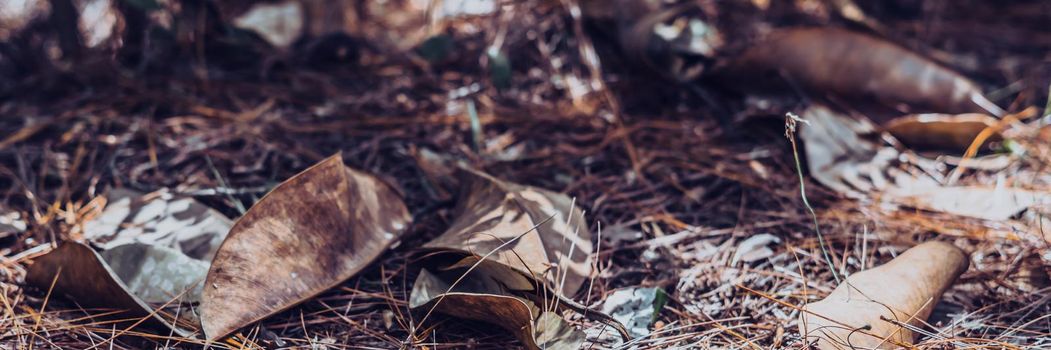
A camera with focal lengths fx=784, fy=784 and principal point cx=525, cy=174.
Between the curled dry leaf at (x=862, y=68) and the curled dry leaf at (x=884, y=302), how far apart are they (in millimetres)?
661

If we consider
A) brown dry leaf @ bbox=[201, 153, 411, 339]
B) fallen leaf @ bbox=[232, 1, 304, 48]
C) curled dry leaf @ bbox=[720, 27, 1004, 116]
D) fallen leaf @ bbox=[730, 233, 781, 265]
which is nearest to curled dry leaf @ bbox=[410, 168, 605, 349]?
brown dry leaf @ bbox=[201, 153, 411, 339]

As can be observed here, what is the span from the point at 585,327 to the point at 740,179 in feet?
1.89

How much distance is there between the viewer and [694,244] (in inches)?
52.3

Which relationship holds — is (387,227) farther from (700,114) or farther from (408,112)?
(700,114)

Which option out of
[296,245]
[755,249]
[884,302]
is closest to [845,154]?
[755,249]

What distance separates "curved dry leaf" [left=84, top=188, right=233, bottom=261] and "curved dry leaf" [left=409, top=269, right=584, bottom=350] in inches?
14.4

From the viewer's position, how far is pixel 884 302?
1054 mm

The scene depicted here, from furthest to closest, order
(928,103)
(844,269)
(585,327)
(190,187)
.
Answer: (928,103) → (190,187) → (844,269) → (585,327)

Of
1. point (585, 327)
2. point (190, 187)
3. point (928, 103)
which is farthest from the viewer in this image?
point (928, 103)

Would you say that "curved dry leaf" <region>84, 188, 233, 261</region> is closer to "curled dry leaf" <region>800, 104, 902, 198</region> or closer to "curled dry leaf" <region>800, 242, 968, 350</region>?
"curled dry leaf" <region>800, 242, 968, 350</region>

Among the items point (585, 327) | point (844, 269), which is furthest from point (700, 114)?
point (585, 327)

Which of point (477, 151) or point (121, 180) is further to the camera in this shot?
point (477, 151)

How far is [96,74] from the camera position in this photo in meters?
1.86

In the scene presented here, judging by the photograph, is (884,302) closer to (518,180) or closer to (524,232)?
(524,232)
